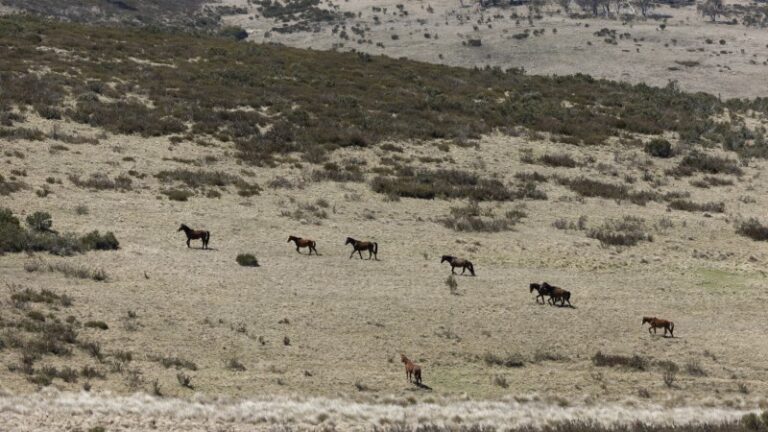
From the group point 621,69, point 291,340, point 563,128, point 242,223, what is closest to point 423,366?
point 291,340

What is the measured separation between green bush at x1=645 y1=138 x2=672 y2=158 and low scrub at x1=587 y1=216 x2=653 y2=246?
14.3 m

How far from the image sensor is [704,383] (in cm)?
1906

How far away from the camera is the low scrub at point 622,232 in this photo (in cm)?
3153

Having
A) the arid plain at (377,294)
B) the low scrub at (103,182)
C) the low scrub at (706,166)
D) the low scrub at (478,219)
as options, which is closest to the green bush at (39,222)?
the arid plain at (377,294)

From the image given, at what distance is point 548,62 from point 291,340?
74.4 m

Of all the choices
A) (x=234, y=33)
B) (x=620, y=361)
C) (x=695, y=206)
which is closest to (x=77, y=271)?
(x=620, y=361)

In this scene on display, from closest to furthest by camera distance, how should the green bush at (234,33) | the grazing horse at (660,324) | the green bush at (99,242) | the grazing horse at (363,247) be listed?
the grazing horse at (660,324)
the green bush at (99,242)
the grazing horse at (363,247)
the green bush at (234,33)

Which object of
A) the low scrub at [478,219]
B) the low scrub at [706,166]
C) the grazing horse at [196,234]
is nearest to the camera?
the grazing horse at [196,234]

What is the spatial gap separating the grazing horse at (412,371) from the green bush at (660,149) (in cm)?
3420

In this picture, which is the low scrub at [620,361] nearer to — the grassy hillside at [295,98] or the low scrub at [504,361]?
the low scrub at [504,361]

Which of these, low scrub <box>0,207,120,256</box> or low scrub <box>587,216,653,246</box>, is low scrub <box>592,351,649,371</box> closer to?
low scrub <box>587,216,653,246</box>

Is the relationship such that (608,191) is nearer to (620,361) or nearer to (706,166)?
(706,166)

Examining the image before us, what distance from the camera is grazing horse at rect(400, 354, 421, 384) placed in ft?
58.3

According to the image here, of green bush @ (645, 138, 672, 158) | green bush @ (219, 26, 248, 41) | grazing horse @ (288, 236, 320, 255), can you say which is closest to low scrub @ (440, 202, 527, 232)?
grazing horse @ (288, 236, 320, 255)
